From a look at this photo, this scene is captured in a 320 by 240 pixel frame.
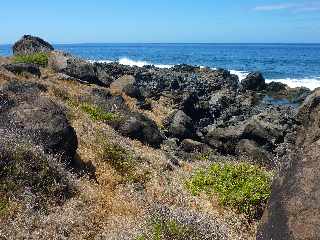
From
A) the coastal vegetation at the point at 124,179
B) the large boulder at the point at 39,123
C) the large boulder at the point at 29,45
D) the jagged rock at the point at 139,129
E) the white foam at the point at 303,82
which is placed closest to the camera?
the coastal vegetation at the point at 124,179

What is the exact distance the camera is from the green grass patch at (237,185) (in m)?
11.9

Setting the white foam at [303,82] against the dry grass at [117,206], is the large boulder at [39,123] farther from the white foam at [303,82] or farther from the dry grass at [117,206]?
the white foam at [303,82]

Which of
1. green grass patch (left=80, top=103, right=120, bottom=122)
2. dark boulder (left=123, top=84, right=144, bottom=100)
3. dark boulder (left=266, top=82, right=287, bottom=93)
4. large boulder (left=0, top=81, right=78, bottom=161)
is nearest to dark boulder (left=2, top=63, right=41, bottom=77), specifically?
dark boulder (left=123, top=84, right=144, bottom=100)

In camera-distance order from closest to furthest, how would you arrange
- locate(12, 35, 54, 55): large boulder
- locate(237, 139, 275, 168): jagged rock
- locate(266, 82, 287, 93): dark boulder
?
locate(237, 139, 275, 168): jagged rock, locate(12, 35, 54, 55): large boulder, locate(266, 82, 287, 93): dark boulder

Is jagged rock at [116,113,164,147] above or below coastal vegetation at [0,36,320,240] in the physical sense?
below

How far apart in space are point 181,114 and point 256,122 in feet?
12.5

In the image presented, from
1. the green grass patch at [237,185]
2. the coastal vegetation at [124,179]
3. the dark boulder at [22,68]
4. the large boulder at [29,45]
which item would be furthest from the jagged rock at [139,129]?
the large boulder at [29,45]

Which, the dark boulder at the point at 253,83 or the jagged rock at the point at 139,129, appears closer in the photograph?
the jagged rock at the point at 139,129

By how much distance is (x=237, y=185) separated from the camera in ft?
41.7

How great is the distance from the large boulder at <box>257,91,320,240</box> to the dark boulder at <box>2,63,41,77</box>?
19.8m

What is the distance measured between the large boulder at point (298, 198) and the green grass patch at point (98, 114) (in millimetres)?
12208

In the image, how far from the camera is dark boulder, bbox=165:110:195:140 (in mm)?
25375

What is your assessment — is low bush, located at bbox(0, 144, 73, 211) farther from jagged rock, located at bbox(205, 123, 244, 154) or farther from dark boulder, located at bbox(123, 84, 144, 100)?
dark boulder, located at bbox(123, 84, 144, 100)

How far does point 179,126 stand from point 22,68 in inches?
317
